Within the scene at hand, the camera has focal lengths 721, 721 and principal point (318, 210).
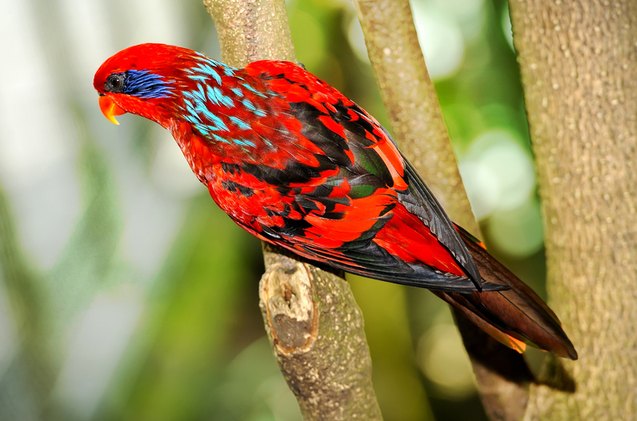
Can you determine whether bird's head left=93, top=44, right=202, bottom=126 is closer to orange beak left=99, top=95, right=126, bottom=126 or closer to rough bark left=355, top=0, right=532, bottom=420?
orange beak left=99, top=95, right=126, bottom=126

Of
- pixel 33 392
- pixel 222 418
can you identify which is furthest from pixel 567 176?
pixel 33 392

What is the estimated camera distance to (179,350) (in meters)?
2.43

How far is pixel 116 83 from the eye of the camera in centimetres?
107

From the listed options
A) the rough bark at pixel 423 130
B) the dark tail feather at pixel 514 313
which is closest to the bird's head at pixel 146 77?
the rough bark at pixel 423 130

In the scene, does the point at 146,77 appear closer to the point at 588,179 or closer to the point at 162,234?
the point at 588,179

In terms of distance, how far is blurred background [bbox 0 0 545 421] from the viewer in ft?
7.32

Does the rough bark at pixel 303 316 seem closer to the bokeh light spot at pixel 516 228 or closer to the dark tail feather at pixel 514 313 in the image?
the dark tail feather at pixel 514 313

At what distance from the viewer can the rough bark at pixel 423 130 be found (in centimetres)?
129

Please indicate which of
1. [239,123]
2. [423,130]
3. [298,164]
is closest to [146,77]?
[239,123]

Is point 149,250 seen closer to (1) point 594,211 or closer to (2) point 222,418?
(2) point 222,418

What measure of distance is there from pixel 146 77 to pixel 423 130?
529 mm

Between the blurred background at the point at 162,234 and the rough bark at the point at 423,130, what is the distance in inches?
36.8

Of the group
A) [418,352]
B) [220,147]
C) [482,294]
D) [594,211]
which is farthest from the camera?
[418,352]

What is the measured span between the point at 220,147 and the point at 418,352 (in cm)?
166
